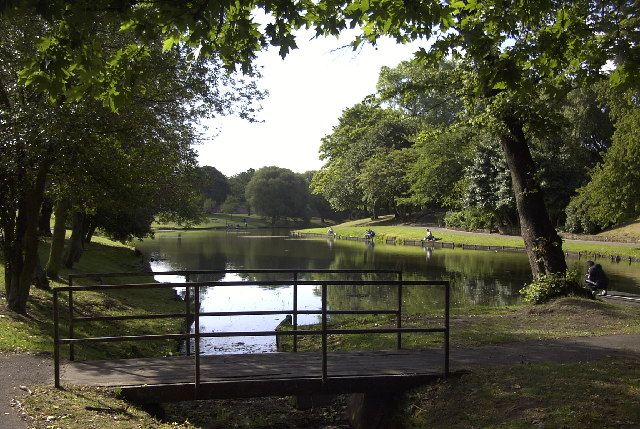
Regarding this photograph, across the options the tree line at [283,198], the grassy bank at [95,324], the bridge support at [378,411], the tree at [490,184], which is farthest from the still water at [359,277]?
the tree line at [283,198]

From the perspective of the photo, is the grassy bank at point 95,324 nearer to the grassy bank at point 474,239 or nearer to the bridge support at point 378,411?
the bridge support at point 378,411

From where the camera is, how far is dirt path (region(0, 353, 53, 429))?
6309mm

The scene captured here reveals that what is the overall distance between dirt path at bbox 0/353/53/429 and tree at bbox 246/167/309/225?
123m

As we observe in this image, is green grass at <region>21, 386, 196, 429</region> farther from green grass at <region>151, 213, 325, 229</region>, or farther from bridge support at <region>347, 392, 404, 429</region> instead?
green grass at <region>151, 213, 325, 229</region>

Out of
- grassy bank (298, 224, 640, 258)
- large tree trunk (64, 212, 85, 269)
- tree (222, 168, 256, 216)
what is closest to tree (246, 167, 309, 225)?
tree (222, 168, 256, 216)

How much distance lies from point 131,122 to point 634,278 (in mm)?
26394

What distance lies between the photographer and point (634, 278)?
99.8ft

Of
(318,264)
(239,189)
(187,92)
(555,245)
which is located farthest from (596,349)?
(239,189)

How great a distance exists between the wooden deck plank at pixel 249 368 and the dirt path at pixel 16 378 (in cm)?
33

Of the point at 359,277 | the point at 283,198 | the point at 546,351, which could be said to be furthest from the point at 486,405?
the point at 283,198

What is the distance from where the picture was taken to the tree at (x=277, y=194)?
132250 mm

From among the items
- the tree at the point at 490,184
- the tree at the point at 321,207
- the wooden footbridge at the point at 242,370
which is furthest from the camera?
the tree at the point at 321,207

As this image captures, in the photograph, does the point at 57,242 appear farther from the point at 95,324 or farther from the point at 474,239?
the point at 474,239

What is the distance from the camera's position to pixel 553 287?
15.3 meters
